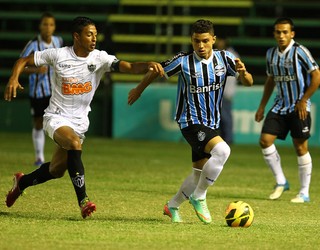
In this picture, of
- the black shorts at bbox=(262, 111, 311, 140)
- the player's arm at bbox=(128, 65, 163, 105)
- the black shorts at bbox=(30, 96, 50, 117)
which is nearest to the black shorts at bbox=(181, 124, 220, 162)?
the player's arm at bbox=(128, 65, 163, 105)

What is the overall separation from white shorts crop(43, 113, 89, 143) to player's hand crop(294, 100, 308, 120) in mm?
3106

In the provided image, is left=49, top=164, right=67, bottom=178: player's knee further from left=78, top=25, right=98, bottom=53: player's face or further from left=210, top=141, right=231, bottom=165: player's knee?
left=210, top=141, right=231, bottom=165: player's knee

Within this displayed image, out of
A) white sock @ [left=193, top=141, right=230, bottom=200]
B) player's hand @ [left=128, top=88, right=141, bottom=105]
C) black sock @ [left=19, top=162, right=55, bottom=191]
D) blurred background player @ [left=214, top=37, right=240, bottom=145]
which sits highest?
player's hand @ [left=128, top=88, right=141, bottom=105]

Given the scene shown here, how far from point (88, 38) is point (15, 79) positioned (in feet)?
2.60

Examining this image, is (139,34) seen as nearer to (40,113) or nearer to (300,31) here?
(300,31)

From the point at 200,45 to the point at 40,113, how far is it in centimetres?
630

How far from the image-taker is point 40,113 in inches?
572

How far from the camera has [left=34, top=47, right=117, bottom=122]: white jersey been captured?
8.96 meters

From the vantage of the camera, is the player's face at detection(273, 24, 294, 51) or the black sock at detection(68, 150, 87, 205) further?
the player's face at detection(273, 24, 294, 51)

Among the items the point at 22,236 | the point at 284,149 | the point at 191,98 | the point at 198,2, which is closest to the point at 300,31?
the point at 198,2

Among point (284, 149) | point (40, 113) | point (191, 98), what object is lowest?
point (284, 149)

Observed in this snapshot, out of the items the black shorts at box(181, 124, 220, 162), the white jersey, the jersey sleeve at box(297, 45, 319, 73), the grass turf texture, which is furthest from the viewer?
the jersey sleeve at box(297, 45, 319, 73)

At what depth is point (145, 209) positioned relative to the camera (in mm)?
9711

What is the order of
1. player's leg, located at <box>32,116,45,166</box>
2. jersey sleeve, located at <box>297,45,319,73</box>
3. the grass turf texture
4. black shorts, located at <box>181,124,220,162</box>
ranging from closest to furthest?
the grass turf texture → black shorts, located at <box>181,124,220,162</box> → jersey sleeve, located at <box>297,45,319,73</box> → player's leg, located at <box>32,116,45,166</box>
